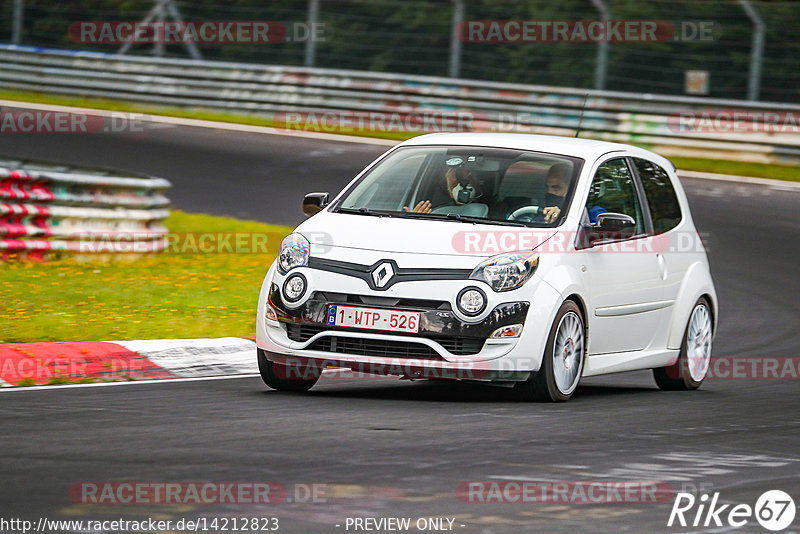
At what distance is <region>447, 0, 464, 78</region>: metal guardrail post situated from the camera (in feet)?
82.0

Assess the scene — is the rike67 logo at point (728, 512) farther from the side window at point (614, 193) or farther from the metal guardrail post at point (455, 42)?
the metal guardrail post at point (455, 42)

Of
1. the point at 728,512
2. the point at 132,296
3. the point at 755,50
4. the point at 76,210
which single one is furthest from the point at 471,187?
the point at 755,50

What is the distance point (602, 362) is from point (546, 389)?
85 cm

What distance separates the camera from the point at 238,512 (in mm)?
5512

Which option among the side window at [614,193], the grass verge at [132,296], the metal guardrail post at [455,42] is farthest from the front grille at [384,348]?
the metal guardrail post at [455,42]

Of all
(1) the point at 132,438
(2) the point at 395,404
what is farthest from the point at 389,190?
(1) the point at 132,438

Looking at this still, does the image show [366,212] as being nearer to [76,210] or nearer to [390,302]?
[390,302]

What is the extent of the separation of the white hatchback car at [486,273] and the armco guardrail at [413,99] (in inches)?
471

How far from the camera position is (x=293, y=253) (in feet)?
29.0

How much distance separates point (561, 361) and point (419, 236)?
→ 3.64 feet

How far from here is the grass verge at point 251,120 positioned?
891 inches

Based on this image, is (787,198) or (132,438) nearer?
(132,438)

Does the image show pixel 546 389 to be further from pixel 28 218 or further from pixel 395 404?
pixel 28 218

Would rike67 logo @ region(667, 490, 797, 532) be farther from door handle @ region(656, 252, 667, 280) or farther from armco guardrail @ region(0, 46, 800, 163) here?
armco guardrail @ region(0, 46, 800, 163)
